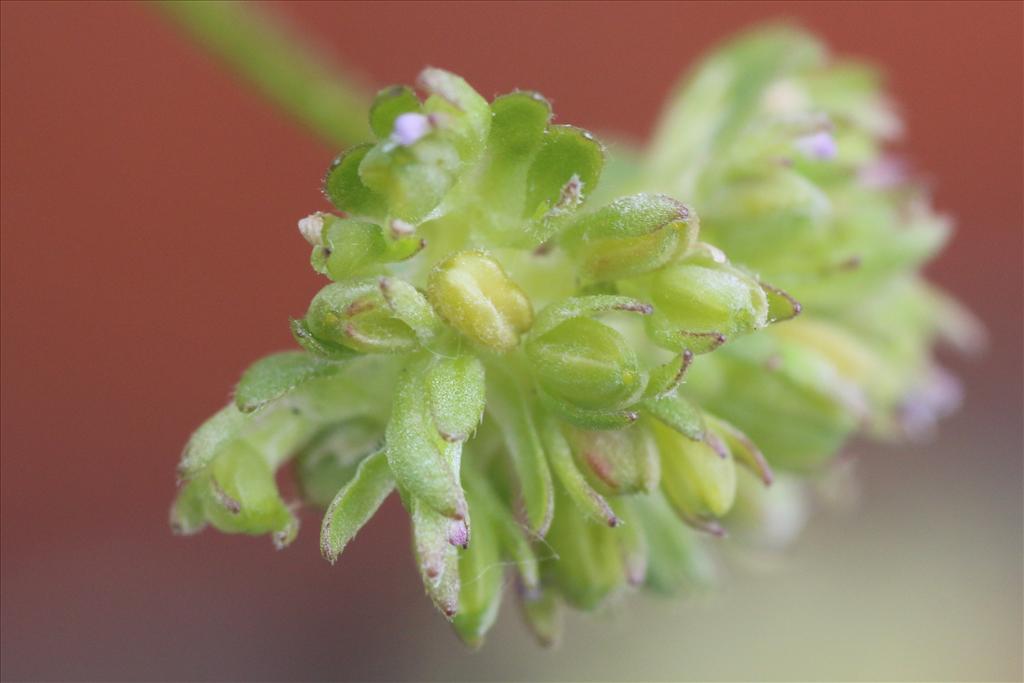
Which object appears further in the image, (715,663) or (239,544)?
(239,544)

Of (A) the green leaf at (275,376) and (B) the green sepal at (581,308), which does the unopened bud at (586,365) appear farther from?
(A) the green leaf at (275,376)

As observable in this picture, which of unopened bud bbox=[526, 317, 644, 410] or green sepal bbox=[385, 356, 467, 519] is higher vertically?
unopened bud bbox=[526, 317, 644, 410]

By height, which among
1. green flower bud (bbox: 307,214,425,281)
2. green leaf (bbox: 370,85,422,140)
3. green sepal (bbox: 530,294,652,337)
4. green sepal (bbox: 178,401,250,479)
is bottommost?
green sepal (bbox: 178,401,250,479)

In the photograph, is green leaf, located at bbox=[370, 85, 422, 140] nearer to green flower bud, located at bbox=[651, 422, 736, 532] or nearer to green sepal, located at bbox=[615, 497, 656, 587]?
green flower bud, located at bbox=[651, 422, 736, 532]

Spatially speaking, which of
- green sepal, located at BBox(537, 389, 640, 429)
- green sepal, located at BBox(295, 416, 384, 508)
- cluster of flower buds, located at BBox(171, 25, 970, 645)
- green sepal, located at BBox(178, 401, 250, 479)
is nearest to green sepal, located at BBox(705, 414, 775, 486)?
cluster of flower buds, located at BBox(171, 25, 970, 645)

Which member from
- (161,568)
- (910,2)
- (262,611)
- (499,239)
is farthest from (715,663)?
(499,239)

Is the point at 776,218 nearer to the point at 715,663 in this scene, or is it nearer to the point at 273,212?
the point at 715,663

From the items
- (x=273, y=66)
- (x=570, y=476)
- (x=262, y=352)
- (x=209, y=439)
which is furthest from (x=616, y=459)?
(x=262, y=352)
